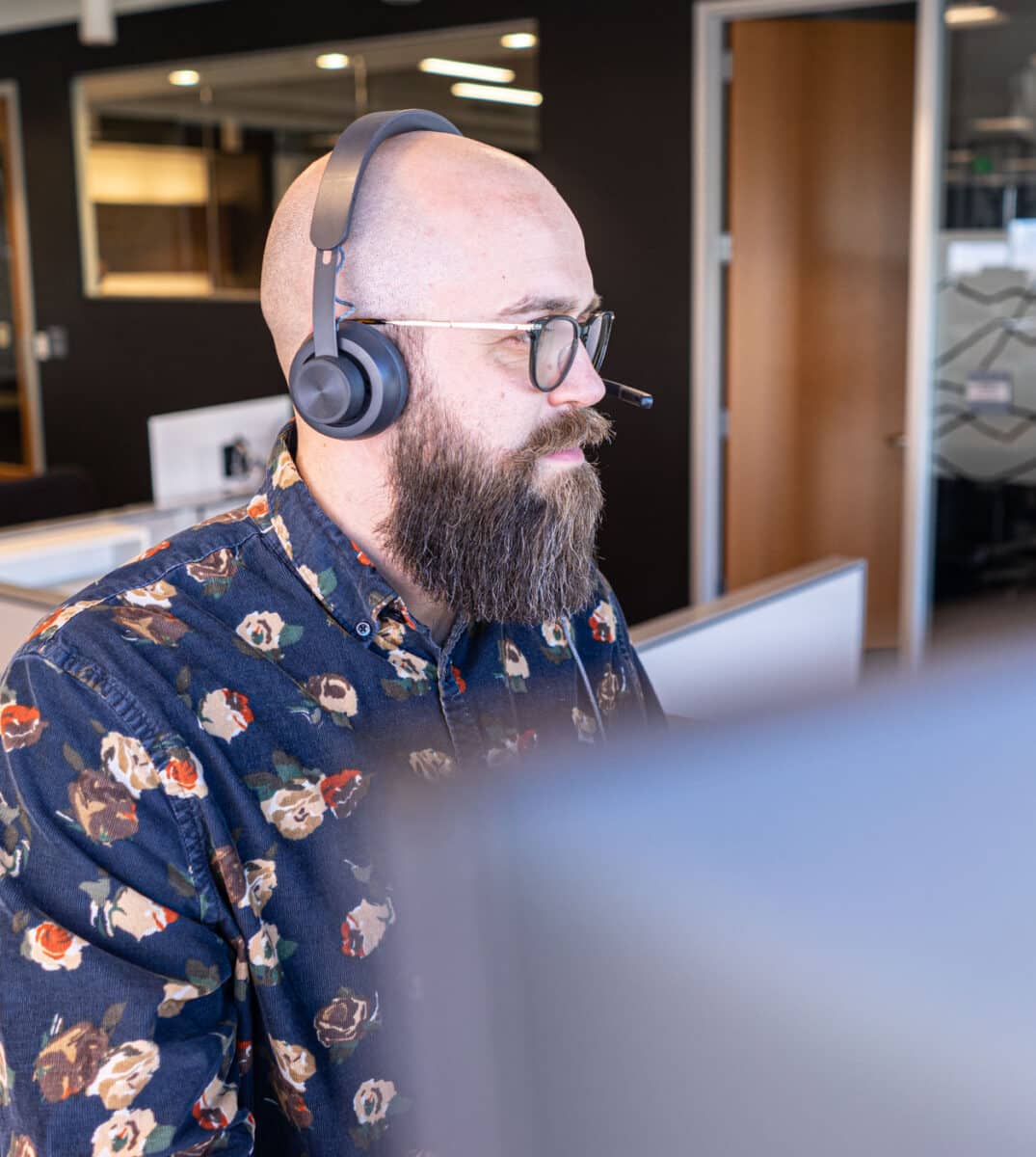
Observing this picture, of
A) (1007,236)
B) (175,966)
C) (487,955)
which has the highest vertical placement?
(1007,236)

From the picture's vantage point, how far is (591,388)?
1091 millimetres

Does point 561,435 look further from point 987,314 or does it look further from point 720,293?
point 720,293

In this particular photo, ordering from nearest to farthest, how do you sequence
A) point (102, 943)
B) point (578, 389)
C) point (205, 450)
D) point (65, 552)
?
point (102, 943)
point (578, 389)
point (65, 552)
point (205, 450)

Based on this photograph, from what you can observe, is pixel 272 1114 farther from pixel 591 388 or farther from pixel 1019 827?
pixel 1019 827

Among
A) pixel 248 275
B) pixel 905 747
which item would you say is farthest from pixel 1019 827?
pixel 248 275

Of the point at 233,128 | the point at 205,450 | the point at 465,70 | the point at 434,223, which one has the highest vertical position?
the point at 465,70

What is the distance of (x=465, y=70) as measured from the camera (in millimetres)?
5270

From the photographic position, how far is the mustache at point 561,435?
3.56 ft

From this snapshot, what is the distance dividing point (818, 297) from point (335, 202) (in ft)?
13.6

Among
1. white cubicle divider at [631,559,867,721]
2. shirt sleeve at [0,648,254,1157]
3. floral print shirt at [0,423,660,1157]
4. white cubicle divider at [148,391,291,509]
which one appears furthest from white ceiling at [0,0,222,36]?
shirt sleeve at [0,648,254,1157]

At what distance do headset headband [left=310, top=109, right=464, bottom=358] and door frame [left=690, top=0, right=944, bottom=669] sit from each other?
3205 mm

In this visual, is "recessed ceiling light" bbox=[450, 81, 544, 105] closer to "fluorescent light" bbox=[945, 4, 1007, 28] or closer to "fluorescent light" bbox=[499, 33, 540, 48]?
"fluorescent light" bbox=[499, 33, 540, 48]

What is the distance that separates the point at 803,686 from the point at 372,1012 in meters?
0.69

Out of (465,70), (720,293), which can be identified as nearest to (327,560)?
(720,293)
